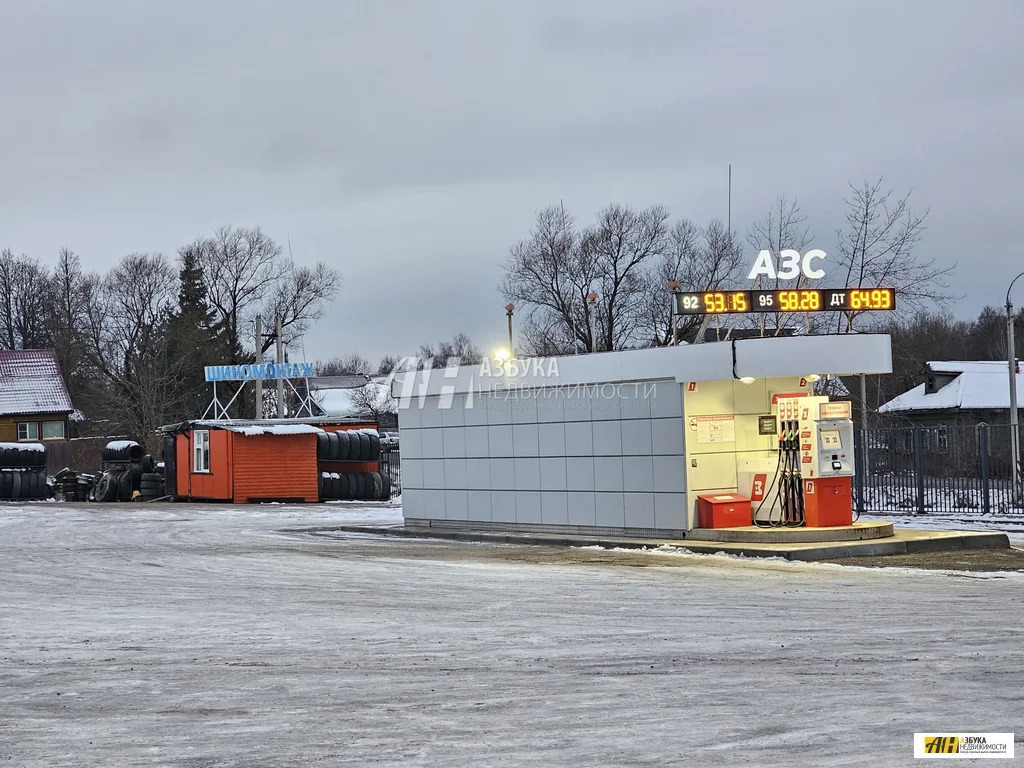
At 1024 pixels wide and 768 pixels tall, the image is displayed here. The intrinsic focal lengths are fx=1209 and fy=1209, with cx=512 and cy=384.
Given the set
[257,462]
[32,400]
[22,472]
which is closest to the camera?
[257,462]

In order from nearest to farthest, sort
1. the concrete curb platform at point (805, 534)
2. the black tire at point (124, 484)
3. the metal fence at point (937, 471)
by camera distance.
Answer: the concrete curb platform at point (805, 534)
the metal fence at point (937, 471)
the black tire at point (124, 484)

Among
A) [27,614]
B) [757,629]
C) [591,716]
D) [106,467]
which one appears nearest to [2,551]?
[27,614]

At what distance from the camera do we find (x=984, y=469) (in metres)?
28.4

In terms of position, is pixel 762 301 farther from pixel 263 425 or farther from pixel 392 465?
pixel 392 465

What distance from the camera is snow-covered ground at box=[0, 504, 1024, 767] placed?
7348 millimetres

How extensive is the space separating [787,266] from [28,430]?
64814mm

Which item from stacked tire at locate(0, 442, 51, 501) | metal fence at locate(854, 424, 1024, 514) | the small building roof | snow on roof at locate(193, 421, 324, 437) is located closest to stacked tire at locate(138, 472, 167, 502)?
the small building roof

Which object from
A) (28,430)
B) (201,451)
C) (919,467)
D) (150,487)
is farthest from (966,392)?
(28,430)

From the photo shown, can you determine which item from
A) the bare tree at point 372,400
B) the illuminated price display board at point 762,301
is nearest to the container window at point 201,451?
the illuminated price display board at point 762,301

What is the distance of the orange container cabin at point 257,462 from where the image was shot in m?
41.9

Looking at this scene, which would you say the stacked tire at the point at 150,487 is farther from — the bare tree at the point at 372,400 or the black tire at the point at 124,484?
the bare tree at the point at 372,400

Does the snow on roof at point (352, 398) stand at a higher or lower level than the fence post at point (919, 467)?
higher

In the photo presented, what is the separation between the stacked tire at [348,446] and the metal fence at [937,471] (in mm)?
19324

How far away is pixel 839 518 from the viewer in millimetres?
21047
